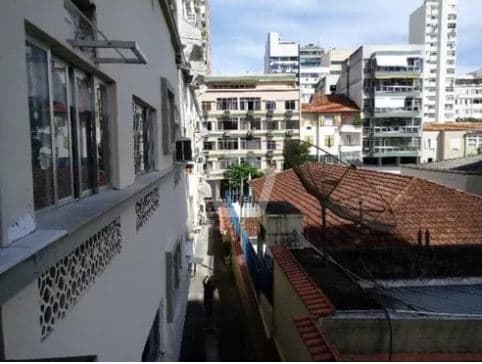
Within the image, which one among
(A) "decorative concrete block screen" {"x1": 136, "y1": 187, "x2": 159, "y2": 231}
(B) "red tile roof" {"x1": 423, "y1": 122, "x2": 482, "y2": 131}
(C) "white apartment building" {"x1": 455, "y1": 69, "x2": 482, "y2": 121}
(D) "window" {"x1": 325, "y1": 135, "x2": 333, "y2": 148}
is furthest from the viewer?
(C) "white apartment building" {"x1": 455, "y1": 69, "x2": 482, "y2": 121}

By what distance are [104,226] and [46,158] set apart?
694 mm

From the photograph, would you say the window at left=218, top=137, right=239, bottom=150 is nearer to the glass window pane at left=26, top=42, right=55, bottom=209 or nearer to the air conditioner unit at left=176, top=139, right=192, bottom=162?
the air conditioner unit at left=176, top=139, right=192, bottom=162

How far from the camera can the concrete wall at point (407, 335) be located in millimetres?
4238

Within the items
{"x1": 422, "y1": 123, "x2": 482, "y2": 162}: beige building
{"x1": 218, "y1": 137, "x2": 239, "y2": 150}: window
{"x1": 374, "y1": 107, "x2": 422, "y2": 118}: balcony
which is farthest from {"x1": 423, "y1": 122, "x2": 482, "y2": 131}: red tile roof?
{"x1": 218, "y1": 137, "x2": 239, "y2": 150}: window

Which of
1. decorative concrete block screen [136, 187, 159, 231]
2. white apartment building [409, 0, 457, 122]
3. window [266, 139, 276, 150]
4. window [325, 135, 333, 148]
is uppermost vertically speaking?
white apartment building [409, 0, 457, 122]

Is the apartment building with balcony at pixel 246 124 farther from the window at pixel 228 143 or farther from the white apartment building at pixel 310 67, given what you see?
the white apartment building at pixel 310 67

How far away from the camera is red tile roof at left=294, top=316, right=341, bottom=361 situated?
3.32 m

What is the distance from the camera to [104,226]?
274cm

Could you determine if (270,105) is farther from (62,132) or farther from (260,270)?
(62,132)

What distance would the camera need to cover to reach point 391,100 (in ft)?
130

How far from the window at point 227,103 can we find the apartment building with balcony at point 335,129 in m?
6.29

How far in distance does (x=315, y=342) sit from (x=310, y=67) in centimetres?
8573

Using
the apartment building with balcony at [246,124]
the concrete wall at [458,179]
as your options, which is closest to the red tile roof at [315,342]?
the concrete wall at [458,179]

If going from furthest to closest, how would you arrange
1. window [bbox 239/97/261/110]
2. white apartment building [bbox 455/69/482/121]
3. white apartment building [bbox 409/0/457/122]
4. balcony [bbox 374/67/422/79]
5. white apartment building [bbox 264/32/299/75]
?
white apartment building [bbox 264/32/299/75] < white apartment building [bbox 455/69/482/121] < white apartment building [bbox 409/0/457/122] < balcony [bbox 374/67/422/79] < window [bbox 239/97/261/110]
